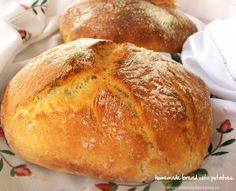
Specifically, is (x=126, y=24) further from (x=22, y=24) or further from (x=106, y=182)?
(x=106, y=182)

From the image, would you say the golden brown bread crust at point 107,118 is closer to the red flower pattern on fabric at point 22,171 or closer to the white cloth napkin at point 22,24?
the red flower pattern on fabric at point 22,171

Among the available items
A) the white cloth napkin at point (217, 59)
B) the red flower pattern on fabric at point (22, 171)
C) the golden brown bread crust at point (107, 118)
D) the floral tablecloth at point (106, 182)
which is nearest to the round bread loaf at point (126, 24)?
the white cloth napkin at point (217, 59)

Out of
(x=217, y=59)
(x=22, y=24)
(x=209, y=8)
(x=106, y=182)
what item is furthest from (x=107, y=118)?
(x=209, y=8)

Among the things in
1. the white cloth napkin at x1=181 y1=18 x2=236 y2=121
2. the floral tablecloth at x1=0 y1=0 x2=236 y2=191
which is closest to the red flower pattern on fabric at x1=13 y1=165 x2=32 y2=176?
the floral tablecloth at x1=0 y1=0 x2=236 y2=191

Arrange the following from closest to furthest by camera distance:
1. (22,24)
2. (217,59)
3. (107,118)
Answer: (107,118) < (217,59) < (22,24)

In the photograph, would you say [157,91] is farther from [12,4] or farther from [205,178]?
[12,4]

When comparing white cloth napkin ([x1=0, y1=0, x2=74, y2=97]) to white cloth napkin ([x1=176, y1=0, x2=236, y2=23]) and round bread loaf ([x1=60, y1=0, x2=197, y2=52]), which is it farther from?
white cloth napkin ([x1=176, y1=0, x2=236, y2=23])
